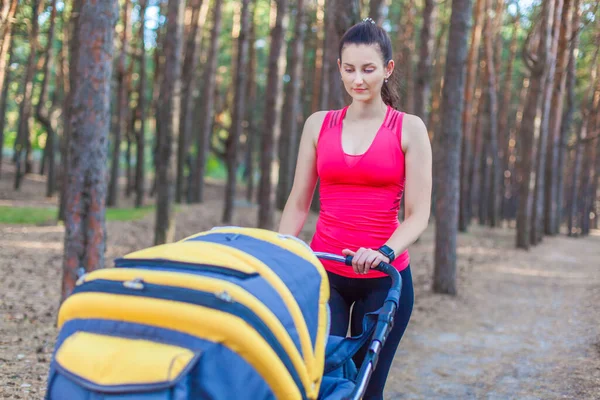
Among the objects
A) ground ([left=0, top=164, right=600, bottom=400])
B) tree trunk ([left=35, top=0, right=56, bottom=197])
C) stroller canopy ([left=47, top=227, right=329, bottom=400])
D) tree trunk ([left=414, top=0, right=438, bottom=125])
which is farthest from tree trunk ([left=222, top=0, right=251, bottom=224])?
stroller canopy ([left=47, top=227, right=329, bottom=400])

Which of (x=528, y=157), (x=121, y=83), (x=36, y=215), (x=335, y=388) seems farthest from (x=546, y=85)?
(x=335, y=388)

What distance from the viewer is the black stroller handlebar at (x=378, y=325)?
8.00ft

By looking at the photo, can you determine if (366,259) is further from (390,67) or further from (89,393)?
(89,393)

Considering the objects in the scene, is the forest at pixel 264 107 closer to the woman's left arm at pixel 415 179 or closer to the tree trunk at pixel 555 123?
the tree trunk at pixel 555 123

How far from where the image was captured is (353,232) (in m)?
3.00

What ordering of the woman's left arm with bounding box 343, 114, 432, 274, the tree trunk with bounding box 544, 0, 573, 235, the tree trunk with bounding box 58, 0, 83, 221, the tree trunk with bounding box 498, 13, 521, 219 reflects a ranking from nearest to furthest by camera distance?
the woman's left arm with bounding box 343, 114, 432, 274 → the tree trunk with bounding box 58, 0, 83, 221 → the tree trunk with bounding box 544, 0, 573, 235 → the tree trunk with bounding box 498, 13, 521, 219

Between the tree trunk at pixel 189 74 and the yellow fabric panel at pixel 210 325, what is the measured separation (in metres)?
18.6

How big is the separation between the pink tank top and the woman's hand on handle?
22 centimetres

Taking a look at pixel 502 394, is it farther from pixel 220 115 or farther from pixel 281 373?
pixel 220 115

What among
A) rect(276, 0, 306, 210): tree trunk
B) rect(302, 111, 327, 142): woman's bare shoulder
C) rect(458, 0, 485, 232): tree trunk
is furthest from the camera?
rect(458, 0, 485, 232): tree trunk

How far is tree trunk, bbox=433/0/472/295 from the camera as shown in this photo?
10.9 meters

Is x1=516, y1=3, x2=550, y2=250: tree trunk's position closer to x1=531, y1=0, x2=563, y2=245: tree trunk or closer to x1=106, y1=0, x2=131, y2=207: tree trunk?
x1=531, y1=0, x2=563, y2=245: tree trunk

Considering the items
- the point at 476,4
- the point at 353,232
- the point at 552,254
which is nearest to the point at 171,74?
the point at 353,232

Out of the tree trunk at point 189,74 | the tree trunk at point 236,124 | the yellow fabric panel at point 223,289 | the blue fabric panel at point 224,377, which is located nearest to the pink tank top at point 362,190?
the yellow fabric panel at point 223,289
